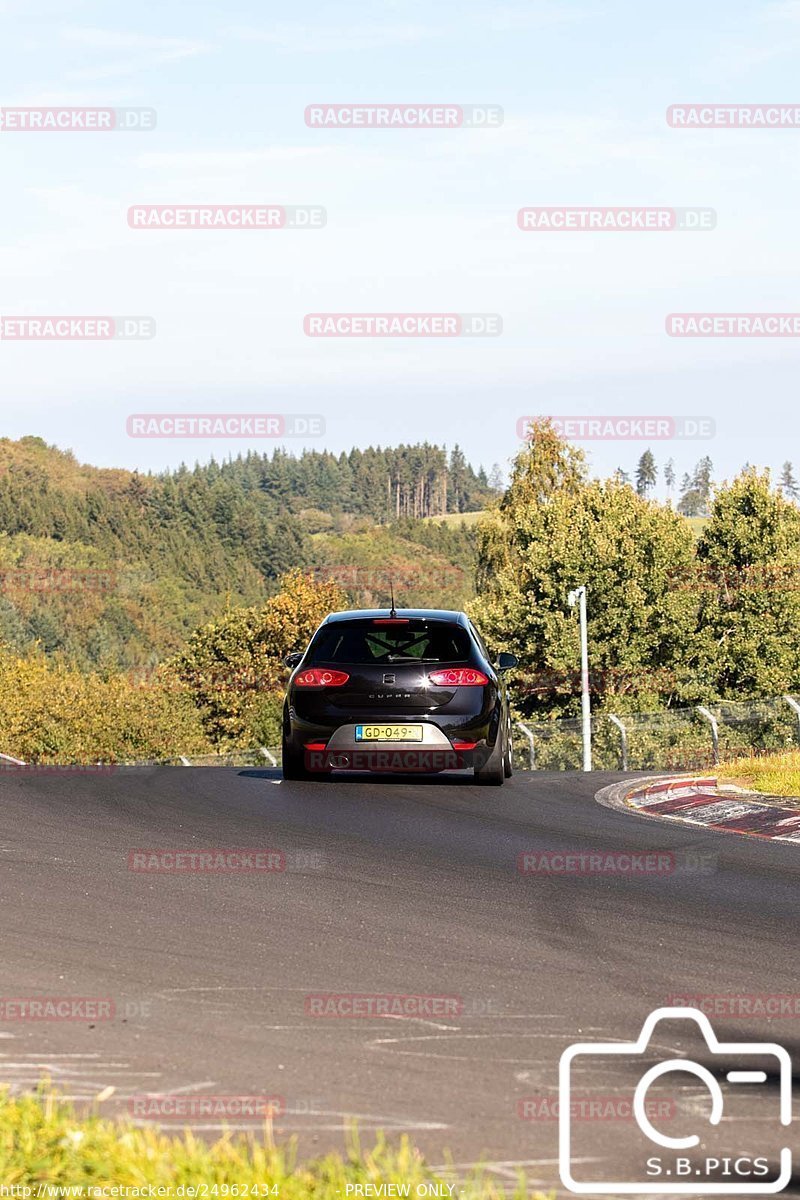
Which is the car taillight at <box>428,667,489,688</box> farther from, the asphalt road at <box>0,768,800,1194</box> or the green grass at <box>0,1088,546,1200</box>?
the green grass at <box>0,1088,546,1200</box>

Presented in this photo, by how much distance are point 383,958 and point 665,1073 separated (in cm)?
225

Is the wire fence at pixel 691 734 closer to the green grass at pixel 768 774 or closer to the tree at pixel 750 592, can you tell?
the green grass at pixel 768 774

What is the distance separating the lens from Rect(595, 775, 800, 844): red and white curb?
13141 millimetres

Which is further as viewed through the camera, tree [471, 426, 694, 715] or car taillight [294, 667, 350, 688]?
tree [471, 426, 694, 715]

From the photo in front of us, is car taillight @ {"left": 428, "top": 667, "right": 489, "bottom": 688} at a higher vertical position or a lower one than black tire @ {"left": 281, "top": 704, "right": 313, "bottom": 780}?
higher

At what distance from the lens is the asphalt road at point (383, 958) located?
538 cm

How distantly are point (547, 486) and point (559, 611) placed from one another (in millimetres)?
13082

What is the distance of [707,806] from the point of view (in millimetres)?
14594

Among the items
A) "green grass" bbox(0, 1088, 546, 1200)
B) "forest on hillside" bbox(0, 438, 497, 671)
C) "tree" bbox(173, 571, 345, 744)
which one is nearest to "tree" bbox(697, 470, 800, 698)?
"tree" bbox(173, 571, 345, 744)

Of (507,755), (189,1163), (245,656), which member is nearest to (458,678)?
(507,755)

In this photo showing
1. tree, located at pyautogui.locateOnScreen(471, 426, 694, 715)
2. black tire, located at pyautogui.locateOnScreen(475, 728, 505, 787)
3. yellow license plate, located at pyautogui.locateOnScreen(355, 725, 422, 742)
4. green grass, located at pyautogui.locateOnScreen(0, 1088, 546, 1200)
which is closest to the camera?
green grass, located at pyautogui.locateOnScreen(0, 1088, 546, 1200)

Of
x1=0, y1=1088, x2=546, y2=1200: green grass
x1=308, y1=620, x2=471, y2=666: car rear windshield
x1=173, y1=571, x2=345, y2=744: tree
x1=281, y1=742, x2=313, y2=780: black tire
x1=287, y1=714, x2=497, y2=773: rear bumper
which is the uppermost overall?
x1=308, y1=620, x2=471, y2=666: car rear windshield

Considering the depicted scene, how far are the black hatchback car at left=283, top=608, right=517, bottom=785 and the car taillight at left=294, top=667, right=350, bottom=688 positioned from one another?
0.01 metres

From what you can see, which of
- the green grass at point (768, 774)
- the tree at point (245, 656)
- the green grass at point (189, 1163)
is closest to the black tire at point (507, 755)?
the green grass at point (768, 774)
